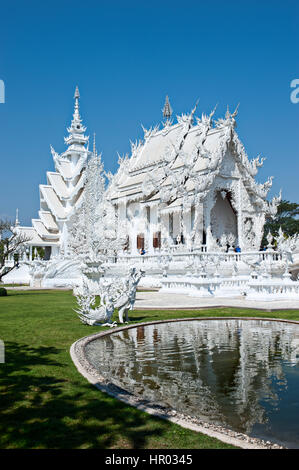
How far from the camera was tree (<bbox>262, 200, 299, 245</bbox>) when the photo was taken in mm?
51125

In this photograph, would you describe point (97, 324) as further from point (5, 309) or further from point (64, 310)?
point (5, 309)

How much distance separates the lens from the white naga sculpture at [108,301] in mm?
9477

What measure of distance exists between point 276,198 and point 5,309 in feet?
77.0

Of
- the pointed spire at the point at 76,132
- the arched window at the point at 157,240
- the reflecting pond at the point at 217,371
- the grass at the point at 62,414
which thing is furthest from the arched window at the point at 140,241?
the grass at the point at 62,414

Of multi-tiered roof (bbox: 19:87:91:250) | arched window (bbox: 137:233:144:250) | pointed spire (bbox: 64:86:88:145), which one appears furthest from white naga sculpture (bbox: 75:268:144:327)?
pointed spire (bbox: 64:86:88:145)

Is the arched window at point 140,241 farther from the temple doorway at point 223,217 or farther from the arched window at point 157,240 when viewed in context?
the temple doorway at point 223,217

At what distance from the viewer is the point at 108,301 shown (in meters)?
9.57

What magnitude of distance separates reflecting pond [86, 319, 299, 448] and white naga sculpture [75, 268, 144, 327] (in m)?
0.73

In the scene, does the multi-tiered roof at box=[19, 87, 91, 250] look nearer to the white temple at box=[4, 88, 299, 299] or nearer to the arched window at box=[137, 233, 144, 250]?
the white temple at box=[4, 88, 299, 299]

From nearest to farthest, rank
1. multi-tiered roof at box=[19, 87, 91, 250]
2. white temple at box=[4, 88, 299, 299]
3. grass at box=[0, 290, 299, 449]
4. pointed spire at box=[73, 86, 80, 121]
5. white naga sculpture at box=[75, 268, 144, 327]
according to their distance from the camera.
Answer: grass at box=[0, 290, 299, 449], white naga sculpture at box=[75, 268, 144, 327], white temple at box=[4, 88, 299, 299], multi-tiered roof at box=[19, 87, 91, 250], pointed spire at box=[73, 86, 80, 121]

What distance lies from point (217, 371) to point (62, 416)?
2.57m

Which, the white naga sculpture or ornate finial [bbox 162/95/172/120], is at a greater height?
ornate finial [bbox 162/95/172/120]

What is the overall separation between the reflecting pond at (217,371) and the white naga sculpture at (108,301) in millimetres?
727
